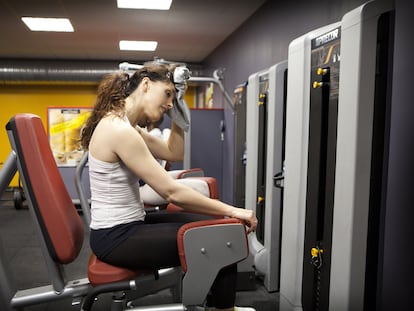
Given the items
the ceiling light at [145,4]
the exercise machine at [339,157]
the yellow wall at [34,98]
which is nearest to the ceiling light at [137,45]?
the ceiling light at [145,4]

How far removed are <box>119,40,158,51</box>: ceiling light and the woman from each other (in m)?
4.99

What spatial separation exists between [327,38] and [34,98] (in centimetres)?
786

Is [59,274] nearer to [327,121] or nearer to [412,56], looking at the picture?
[327,121]

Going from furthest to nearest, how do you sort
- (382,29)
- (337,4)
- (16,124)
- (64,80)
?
(64,80) < (337,4) < (382,29) < (16,124)

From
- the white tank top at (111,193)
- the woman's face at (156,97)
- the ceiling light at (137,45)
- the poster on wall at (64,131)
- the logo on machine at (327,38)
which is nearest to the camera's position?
the white tank top at (111,193)

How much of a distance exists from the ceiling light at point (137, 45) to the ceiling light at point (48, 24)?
105 cm

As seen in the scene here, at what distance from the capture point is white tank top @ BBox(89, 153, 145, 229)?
1396 mm

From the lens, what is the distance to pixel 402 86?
193 centimetres

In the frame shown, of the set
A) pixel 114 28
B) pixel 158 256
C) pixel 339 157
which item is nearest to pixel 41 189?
pixel 158 256

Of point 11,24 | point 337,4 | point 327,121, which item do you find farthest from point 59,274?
point 11,24

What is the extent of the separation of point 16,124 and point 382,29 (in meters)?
1.34

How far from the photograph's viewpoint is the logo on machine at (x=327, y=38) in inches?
66.9

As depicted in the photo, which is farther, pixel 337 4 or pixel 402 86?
pixel 337 4

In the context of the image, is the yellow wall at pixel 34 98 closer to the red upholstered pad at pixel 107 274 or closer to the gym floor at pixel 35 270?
the gym floor at pixel 35 270
